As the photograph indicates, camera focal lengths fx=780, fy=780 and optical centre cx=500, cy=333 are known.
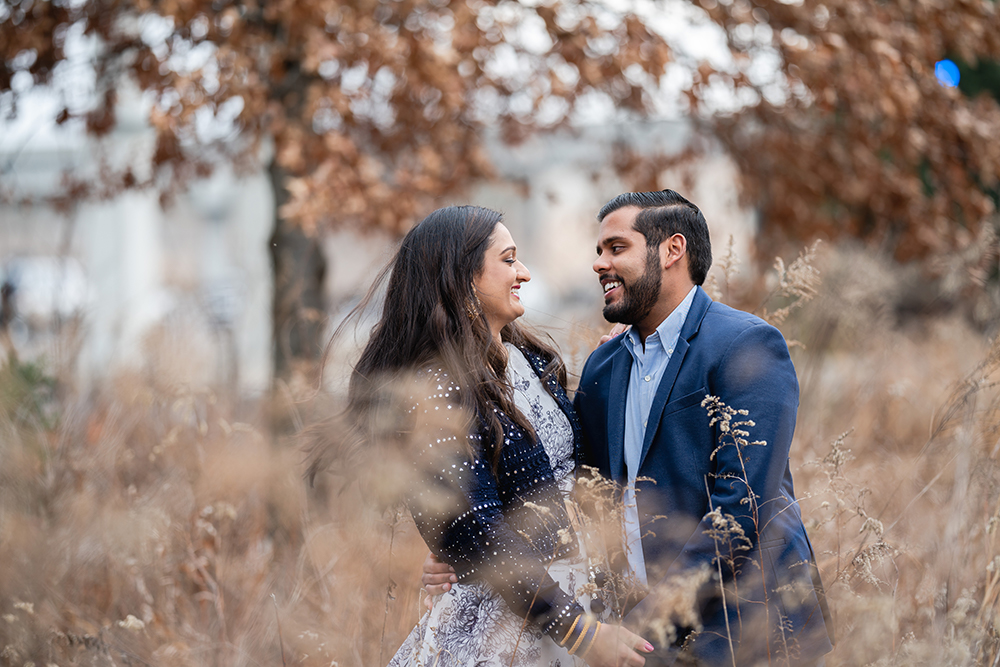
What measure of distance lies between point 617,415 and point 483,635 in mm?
693

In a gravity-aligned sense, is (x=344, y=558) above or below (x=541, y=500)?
below

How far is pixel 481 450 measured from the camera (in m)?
1.96

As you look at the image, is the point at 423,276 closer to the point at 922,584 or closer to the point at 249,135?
the point at 922,584

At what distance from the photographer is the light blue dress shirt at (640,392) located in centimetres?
211

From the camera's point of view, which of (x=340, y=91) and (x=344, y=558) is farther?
(x=340, y=91)

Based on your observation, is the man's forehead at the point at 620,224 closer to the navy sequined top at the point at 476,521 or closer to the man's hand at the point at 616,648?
the navy sequined top at the point at 476,521

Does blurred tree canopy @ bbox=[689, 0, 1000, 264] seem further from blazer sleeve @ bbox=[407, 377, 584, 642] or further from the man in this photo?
blazer sleeve @ bbox=[407, 377, 584, 642]

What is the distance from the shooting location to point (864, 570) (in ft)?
6.20

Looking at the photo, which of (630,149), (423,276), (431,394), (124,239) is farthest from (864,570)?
(124,239)

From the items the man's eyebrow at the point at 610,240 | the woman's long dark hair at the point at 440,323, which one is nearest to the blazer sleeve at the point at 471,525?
the woman's long dark hair at the point at 440,323

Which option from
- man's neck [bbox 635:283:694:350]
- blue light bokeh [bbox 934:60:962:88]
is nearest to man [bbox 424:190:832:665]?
man's neck [bbox 635:283:694:350]

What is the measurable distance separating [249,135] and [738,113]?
359cm

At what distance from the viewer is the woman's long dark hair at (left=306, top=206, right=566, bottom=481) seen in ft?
6.75

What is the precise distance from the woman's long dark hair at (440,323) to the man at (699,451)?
1.16ft
